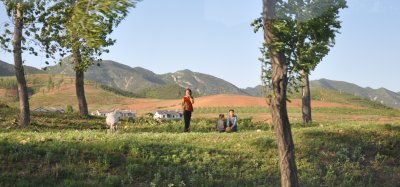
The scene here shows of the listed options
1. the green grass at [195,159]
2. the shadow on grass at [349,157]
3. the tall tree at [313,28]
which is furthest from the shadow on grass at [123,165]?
the tall tree at [313,28]

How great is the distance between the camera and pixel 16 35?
26.4 m

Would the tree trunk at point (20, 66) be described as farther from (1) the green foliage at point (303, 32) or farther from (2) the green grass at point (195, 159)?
(1) the green foliage at point (303, 32)

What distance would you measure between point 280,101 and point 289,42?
59.7 inches

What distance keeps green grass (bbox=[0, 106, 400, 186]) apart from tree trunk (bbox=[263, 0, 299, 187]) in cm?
369

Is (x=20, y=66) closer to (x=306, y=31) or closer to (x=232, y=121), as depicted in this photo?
(x=232, y=121)

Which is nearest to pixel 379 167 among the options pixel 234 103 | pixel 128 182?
pixel 128 182

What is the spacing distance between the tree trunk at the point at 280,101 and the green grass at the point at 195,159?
369 centimetres

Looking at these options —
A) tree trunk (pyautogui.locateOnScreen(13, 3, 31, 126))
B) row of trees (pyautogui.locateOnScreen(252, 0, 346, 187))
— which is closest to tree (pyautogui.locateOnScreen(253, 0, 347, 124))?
row of trees (pyautogui.locateOnScreen(252, 0, 346, 187))

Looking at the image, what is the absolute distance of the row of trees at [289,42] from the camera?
1195 centimetres

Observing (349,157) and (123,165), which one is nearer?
(123,165)

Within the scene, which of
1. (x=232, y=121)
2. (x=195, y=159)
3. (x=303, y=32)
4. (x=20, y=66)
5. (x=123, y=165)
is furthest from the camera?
(x=20, y=66)

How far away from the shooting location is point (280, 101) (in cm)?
1218

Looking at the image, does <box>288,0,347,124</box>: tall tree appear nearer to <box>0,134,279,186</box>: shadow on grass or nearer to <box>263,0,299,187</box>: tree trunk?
<box>263,0,299,187</box>: tree trunk

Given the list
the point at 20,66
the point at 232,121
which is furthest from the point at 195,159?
the point at 20,66
